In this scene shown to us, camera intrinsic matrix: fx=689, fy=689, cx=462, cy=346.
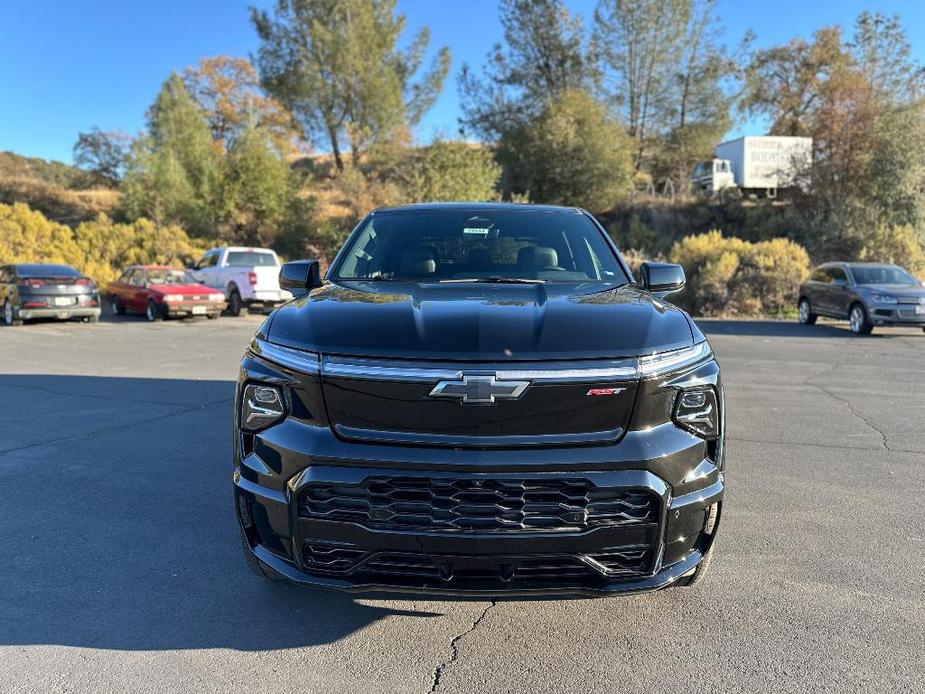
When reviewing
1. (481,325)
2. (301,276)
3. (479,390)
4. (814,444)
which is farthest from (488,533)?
(814,444)

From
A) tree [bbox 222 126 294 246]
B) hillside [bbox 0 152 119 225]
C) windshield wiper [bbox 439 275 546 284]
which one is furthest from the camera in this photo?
hillside [bbox 0 152 119 225]

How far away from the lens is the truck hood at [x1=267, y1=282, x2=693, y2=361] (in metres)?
2.63

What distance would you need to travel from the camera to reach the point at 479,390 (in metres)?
2.55

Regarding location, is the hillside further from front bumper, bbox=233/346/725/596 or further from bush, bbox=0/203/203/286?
front bumper, bbox=233/346/725/596

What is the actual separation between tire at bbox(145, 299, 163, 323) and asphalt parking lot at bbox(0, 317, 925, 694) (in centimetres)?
1271

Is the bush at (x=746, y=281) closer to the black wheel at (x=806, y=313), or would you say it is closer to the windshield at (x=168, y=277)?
the black wheel at (x=806, y=313)

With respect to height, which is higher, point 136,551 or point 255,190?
point 255,190

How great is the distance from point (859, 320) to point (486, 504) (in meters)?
16.0

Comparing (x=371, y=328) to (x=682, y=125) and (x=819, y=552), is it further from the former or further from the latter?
(x=682, y=125)

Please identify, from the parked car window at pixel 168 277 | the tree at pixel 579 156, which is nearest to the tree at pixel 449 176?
the tree at pixel 579 156

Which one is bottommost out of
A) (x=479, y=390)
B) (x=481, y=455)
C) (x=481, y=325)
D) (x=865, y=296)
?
(x=865, y=296)

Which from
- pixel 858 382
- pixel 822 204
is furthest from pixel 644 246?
pixel 858 382

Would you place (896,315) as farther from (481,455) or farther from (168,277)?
(168,277)

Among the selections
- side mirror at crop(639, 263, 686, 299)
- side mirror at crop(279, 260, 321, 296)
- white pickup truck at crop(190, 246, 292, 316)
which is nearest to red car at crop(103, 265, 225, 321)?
white pickup truck at crop(190, 246, 292, 316)
